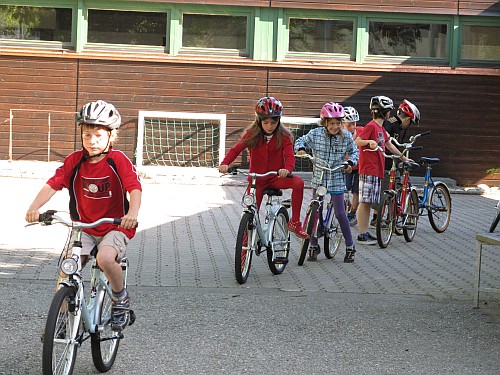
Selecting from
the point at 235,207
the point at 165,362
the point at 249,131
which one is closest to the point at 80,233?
the point at 165,362

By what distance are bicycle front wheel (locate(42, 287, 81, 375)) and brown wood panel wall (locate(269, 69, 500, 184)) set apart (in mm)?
18313

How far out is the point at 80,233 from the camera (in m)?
6.48

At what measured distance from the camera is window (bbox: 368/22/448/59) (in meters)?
24.5

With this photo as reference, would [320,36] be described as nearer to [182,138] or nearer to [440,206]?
[182,138]

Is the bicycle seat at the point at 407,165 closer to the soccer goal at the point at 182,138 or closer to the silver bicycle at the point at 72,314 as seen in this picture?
the silver bicycle at the point at 72,314

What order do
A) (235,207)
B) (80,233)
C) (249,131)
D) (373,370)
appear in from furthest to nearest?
(235,207) → (249,131) → (373,370) → (80,233)

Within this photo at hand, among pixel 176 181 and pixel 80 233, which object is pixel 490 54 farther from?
pixel 80 233

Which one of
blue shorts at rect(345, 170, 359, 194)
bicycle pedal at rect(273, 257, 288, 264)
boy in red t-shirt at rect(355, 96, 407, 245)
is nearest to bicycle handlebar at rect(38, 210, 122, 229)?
bicycle pedal at rect(273, 257, 288, 264)

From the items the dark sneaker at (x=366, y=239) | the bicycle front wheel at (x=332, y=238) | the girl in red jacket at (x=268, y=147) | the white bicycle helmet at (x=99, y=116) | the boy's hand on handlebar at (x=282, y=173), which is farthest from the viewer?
the dark sneaker at (x=366, y=239)

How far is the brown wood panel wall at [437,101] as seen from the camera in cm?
2434

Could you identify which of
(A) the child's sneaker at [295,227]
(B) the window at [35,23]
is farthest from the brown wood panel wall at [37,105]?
(A) the child's sneaker at [295,227]

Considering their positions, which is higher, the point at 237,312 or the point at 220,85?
the point at 220,85

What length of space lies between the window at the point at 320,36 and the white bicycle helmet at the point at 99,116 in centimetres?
1784

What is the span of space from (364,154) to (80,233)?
25.3ft
